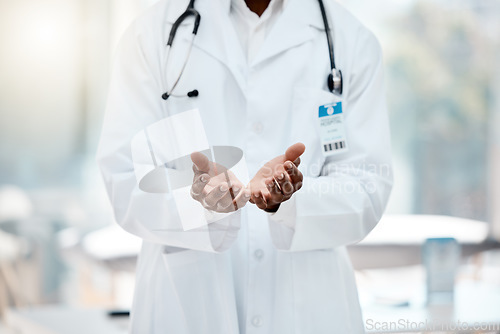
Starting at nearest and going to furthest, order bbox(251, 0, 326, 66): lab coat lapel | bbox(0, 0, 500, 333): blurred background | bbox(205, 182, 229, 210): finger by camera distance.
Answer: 1. bbox(205, 182, 229, 210): finger
2. bbox(251, 0, 326, 66): lab coat lapel
3. bbox(0, 0, 500, 333): blurred background

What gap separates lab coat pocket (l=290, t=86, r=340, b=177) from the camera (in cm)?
87

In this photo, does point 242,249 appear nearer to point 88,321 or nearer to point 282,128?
point 282,128

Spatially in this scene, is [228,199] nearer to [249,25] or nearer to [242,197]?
[242,197]

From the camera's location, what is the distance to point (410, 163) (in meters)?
3.01

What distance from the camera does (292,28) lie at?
0.95 metres

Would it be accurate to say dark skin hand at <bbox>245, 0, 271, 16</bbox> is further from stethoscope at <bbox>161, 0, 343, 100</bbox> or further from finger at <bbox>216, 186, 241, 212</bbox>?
finger at <bbox>216, 186, 241, 212</bbox>

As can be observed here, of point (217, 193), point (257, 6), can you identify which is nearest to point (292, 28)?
point (257, 6)

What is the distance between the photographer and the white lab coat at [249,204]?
33.7 inches

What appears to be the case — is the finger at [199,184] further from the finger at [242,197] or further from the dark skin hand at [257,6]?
the dark skin hand at [257,6]

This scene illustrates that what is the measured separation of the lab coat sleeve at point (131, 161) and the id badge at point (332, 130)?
0.18m

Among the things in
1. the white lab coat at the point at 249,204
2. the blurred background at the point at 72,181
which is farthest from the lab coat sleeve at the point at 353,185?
the blurred background at the point at 72,181

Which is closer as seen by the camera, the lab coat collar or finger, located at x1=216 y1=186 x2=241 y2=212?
finger, located at x1=216 y1=186 x2=241 y2=212

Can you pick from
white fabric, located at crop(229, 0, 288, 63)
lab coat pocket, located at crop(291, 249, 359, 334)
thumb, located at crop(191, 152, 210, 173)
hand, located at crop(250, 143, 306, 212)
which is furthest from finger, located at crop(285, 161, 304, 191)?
white fabric, located at crop(229, 0, 288, 63)

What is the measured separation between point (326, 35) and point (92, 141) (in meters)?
1.75
